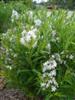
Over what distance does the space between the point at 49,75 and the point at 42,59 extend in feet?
0.74

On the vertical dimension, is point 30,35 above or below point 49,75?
above

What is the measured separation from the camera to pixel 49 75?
341 cm

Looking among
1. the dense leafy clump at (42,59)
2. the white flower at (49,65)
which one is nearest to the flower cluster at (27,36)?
the dense leafy clump at (42,59)

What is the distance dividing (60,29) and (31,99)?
80 centimetres

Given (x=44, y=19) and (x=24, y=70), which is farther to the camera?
(x=44, y=19)

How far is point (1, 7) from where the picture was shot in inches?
249

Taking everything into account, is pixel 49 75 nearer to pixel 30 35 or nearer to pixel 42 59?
pixel 42 59

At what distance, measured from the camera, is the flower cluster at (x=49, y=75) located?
338cm

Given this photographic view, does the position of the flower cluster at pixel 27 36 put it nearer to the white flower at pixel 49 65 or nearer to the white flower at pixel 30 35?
the white flower at pixel 30 35

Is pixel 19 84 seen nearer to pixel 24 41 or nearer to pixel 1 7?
pixel 24 41

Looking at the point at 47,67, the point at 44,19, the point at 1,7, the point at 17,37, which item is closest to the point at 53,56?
the point at 47,67

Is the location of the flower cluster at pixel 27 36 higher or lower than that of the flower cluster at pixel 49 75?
higher

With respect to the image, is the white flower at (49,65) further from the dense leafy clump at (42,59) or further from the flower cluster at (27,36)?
the flower cluster at (27,36)

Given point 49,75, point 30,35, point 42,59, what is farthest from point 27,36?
point 49,75
